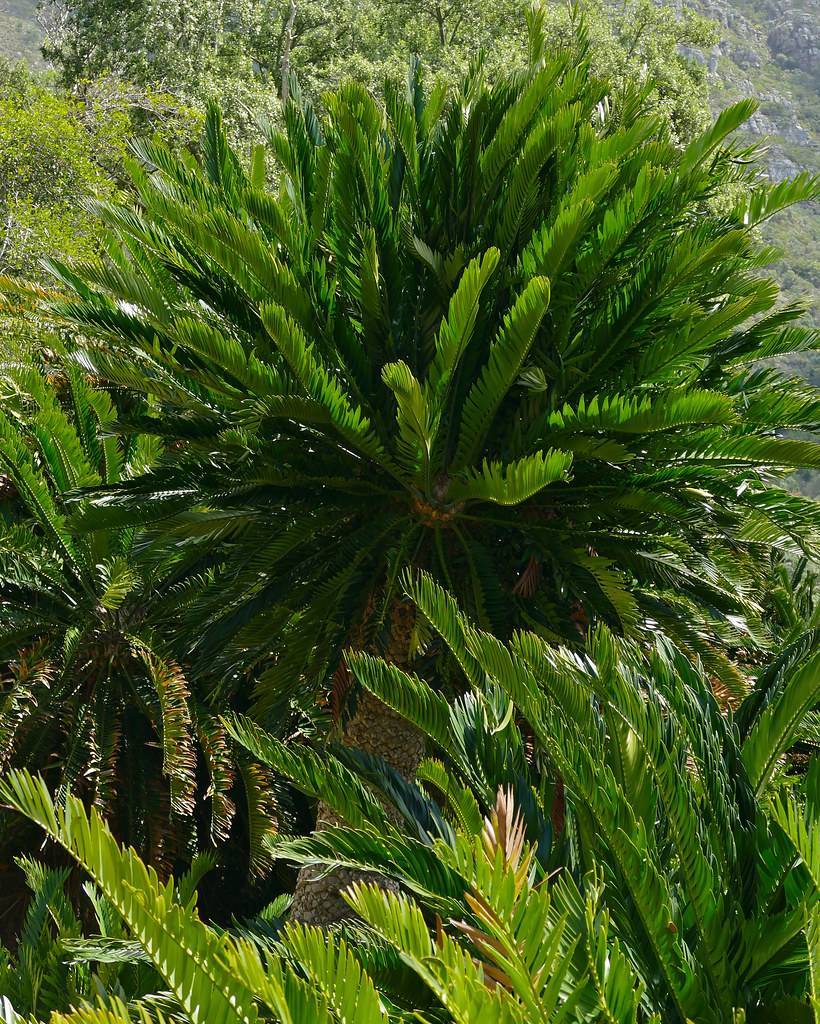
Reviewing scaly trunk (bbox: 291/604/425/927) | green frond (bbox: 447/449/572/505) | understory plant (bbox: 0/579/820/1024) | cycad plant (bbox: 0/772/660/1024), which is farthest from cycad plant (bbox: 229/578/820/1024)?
scaly trunk (bbox: 291/604/425/927)

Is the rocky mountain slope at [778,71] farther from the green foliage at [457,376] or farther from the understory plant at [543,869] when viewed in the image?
the understory plant at [543,869]

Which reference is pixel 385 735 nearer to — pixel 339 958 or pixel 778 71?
pixel 339 958

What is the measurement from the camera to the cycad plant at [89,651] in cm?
547

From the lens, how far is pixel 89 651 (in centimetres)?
609

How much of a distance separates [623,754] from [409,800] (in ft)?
2.76

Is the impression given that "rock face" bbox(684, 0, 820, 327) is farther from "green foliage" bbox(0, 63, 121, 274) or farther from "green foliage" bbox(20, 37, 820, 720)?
"green foliage" bbox(20, 37, 820, 720)

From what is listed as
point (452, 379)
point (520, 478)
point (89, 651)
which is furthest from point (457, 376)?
point (89, 651)

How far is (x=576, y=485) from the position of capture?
Answer: 11.6ft

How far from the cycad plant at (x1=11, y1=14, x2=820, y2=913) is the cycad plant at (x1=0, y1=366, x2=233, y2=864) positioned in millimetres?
1811

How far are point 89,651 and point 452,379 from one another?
3.83 meters

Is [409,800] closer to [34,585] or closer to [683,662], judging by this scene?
[683,662]

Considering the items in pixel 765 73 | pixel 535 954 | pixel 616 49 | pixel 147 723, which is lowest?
pixel 147 723

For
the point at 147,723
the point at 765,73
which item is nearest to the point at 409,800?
the point at 147,723

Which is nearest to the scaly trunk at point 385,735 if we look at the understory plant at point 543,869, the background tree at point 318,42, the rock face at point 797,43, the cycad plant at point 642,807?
the understory plant at point 543,869
